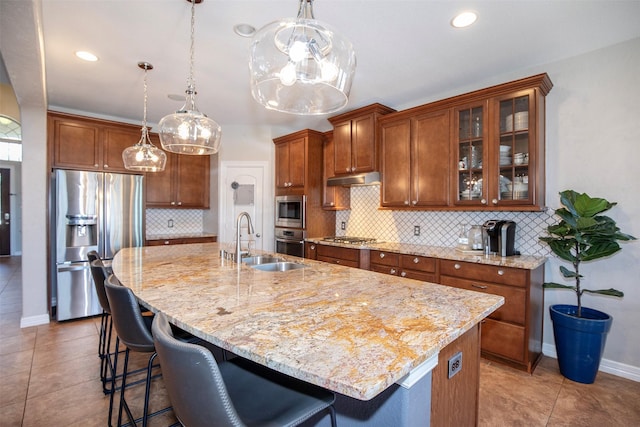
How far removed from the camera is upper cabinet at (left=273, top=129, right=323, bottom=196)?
14.3ft

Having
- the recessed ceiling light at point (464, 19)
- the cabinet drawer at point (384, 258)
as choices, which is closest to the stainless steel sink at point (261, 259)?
the cabinet drawer at point (384, 258)

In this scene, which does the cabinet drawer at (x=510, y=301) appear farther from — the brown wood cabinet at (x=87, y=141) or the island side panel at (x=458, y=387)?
the brown wood cabinet at (x=87, y=141)

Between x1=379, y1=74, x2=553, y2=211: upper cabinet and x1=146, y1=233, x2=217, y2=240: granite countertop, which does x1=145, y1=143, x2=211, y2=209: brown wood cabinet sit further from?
x1=379, y1=74, x2=553, y2=211: upper cabinet

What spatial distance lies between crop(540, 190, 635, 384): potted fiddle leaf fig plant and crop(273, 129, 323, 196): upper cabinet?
2.82 m

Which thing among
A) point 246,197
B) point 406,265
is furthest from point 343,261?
point 246,197

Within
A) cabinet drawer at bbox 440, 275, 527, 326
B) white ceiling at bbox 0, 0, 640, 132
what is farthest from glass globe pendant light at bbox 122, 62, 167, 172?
cabinet drawer at bbox 440, 275, 527, 326

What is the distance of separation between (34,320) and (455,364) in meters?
4.43

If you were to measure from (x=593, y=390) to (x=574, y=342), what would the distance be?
0.33 m

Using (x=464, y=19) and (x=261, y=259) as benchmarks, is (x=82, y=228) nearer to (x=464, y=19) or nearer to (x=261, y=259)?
(x=261, y=259)

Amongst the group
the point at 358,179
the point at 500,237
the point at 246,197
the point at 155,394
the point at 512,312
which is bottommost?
the point at 155,394

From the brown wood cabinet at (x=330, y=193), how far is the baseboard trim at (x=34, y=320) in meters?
3.57

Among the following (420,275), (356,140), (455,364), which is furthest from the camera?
(356,140)

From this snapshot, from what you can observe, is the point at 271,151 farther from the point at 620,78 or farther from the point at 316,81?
the point at 620,78

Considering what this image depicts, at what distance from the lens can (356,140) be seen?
3.90 m
